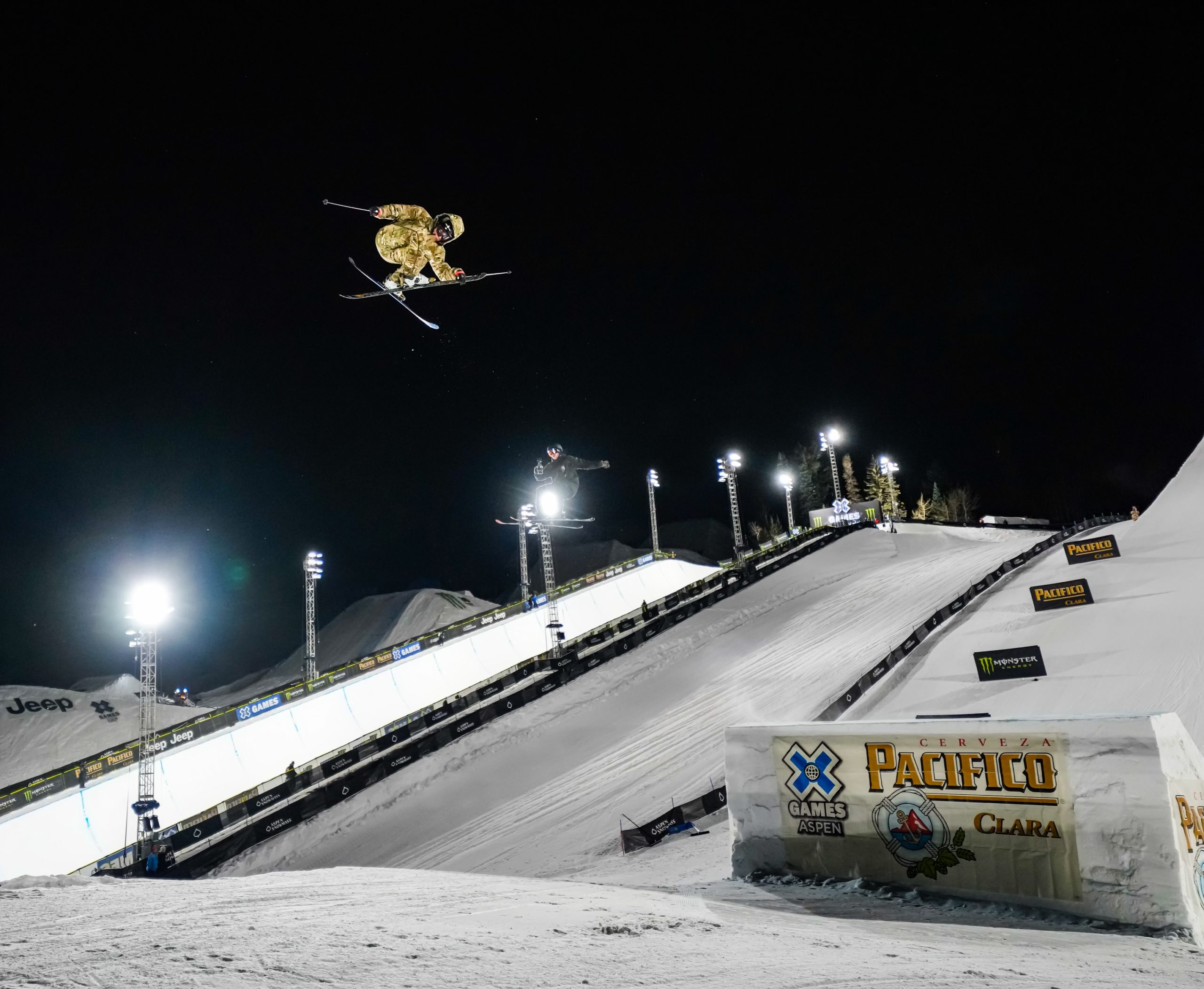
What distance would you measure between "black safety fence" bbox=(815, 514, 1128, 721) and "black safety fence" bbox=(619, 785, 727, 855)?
9.33ft

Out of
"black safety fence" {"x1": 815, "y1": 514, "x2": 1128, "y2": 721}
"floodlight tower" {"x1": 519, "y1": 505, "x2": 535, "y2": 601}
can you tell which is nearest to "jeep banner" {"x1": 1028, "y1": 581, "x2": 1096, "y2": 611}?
"black safety fence" {"x1": 815, "y1": 514, "x2": 1128, "y2": 721}

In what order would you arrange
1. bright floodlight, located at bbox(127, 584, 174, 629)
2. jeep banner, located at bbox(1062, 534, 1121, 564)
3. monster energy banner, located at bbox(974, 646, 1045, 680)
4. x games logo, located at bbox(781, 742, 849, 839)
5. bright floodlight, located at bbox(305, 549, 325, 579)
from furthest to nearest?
bright floodlight, located at bbox(305, 549, 325, 579), jeep banner, located at bbox(1062, 534, 1121, 564), bright floodlight, located at bbox(127, 584, 174, 629), monster energy banner, located at bbox(974, 646, 1045, 680), x games logo, located at bbox(781, 742, 849, 839)

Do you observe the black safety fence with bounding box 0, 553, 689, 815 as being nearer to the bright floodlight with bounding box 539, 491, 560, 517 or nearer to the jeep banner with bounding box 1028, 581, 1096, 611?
the bright floodlight with bounding box 539, 491, 560, 517

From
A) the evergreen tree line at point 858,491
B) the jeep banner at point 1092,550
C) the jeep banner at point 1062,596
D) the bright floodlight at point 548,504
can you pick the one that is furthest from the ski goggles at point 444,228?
the evergreen tree line at point 858,491

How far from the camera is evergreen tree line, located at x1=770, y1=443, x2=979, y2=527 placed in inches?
3150

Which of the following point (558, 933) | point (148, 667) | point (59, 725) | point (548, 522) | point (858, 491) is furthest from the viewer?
point (858, 491)

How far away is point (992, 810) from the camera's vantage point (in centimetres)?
517

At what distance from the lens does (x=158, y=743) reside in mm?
20016

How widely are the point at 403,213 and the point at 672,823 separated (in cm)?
1084

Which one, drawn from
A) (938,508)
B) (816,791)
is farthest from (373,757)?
(938,508)

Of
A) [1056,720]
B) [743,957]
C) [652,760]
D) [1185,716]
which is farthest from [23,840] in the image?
[1185,716]

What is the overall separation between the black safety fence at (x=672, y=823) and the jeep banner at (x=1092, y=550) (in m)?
14.4

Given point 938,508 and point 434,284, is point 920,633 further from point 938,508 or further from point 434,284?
point 938,508

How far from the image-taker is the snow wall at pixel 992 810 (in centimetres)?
462
